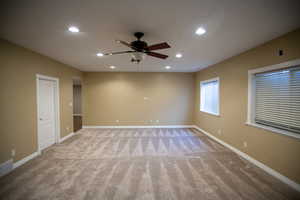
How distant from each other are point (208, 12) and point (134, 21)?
41.0 inches

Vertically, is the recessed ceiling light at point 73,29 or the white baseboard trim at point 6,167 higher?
the recessed ceiling light at point 73,29

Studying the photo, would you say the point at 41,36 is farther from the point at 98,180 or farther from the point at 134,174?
the point at 134,174

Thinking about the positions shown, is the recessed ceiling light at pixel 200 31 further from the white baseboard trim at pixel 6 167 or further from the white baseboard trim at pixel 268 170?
the white baseboard trim at pixel 6 167

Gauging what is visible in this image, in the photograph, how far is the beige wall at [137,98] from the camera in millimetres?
6441

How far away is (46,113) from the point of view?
13.2 ft

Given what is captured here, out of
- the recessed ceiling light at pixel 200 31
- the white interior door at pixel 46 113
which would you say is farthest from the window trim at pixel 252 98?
the white interior door at pixel 46 113

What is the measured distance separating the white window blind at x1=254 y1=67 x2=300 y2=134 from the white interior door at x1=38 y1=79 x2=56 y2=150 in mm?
5469

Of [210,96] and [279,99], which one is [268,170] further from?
[210,96]

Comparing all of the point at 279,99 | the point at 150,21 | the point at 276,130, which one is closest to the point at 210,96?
the point at 279,99

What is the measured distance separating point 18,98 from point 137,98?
165 inches

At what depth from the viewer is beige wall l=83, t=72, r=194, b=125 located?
6.44 m

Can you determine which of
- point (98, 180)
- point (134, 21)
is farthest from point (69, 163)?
point (134, 21)

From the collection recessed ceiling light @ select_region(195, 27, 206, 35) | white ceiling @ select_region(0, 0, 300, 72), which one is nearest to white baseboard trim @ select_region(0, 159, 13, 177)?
white ceiling @ select_region(0, 0, 300, 72)

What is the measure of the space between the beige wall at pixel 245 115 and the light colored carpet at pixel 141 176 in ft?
1.08
